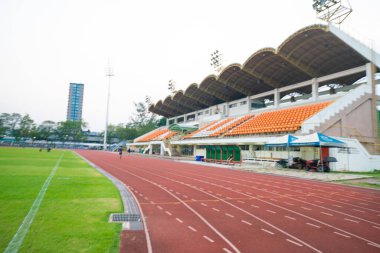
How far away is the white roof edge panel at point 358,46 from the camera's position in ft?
88.4

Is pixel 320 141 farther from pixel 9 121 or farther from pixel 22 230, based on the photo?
pixel 9 121

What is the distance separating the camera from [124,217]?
7105 millimetres

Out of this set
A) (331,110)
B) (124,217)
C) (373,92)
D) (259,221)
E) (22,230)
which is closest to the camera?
(22,230)

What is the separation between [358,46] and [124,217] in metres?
30.6

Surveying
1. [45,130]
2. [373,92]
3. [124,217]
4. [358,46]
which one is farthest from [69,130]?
[124,217]

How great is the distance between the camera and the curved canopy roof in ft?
95.4

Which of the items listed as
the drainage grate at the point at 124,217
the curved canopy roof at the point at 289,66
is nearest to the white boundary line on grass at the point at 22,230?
the drainage grate at the point at 124,217

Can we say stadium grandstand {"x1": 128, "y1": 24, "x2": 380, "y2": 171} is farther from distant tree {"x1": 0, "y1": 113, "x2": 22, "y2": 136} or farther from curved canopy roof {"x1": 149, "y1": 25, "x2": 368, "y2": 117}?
distant tree {"x1": 0, "y1": 113, "x2": 22, "y2": 136}

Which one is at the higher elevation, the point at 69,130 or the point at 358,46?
the point at 358,46

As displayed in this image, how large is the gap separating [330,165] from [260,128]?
10533 mm

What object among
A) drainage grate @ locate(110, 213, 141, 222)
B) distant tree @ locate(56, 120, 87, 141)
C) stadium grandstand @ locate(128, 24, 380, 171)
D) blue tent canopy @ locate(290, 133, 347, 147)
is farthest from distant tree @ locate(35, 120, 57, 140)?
drainage grate @ locate(110, 213, 141, 222)

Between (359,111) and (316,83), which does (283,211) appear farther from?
(316,83)

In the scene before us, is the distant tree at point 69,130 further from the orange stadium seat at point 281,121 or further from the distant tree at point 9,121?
the orange stadium seat at point 281,121

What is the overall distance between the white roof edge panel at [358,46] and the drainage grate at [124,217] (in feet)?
91.5
